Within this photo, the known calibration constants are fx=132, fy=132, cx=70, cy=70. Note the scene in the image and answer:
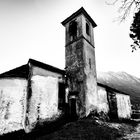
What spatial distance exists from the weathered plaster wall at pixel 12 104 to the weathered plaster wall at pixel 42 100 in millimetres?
556

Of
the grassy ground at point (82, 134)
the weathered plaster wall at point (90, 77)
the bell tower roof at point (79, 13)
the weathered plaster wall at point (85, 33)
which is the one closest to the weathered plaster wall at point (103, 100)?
the weathered plaster wall at point (90, 77)

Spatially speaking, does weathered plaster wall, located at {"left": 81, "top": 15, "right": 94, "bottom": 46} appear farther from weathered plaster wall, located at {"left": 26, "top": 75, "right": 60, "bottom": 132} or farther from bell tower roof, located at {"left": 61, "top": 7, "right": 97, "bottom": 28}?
weathered plaster wall, located at {"left": 26, "top": 75, "right": 60, "bottom": 132}

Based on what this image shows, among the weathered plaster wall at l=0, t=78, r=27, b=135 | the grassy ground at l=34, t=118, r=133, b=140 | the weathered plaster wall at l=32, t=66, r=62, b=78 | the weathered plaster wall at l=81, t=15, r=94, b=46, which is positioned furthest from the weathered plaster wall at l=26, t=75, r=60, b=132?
the weathered plaster wall at l=81, t=15, r=94, b=46

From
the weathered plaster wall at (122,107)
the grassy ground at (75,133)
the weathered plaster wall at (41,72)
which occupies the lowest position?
the grassy ground at (75,133)

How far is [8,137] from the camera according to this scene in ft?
24.4

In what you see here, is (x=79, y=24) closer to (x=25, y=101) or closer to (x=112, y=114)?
(x=25, y=101)

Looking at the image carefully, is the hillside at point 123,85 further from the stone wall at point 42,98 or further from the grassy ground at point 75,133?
the stone wall at point 42,98

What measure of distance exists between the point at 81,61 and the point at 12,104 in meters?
6.75

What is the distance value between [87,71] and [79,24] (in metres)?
4.95

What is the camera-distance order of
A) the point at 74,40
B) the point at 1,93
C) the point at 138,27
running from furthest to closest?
the point at 74,40
the point at 1,93
the point at 138,27

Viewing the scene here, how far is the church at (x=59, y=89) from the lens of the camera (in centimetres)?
821

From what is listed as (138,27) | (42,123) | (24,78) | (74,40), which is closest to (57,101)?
(42,123)

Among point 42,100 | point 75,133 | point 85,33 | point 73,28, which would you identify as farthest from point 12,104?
point 73,28

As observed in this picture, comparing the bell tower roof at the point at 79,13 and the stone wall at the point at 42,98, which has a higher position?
the bell tower roof at the point at 79,13
